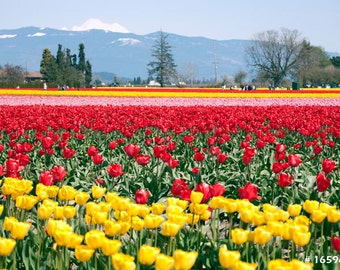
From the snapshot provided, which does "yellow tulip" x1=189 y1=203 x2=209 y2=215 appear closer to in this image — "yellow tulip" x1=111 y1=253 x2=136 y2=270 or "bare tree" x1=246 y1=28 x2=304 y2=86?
"yellow tulip" x1=111 y1=253 x2=136 y2=270

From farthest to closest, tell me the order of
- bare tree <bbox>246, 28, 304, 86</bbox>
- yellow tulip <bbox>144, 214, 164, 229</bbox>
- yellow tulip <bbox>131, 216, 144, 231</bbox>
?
bare tree <bbox>246, 28, 304, 86</bbox> → yellow tulip <bbox>131, 216, 144, 231</bbox> → yellow tulip <bbox>144, 214, 164, 229</bbox>

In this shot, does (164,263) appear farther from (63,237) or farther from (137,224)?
(137,224)

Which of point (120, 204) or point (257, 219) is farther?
point (120, 204)

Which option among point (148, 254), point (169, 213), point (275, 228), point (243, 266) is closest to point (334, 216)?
point (275, 228)

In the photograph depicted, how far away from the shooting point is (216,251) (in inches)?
154

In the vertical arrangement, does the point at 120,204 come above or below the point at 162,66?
below

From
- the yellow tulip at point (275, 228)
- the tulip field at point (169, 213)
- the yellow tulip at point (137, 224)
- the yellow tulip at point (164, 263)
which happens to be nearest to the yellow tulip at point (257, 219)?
the tulip field at point (169, 213)

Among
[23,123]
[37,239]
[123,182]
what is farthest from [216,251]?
[23,123]

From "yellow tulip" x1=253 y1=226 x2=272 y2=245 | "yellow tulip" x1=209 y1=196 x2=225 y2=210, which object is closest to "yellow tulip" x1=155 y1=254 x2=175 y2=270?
"yellow tulip" x1=253 y1=226 x2=272 y2=245

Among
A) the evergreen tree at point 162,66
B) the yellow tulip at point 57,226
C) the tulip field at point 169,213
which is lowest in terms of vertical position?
the tulip field at point 169,213

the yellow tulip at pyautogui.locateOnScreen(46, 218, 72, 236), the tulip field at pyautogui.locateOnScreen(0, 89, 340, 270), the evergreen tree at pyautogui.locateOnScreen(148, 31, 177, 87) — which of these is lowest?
the tulip field at pyautogui.locateOnScreen(0, 89, 340, 270)

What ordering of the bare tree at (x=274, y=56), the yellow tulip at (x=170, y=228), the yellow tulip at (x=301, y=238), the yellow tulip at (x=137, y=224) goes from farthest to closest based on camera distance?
→ the bare tree at (x=274, y=56), the yellow tulip at (x=137, y=224), the yellow tulip at (x=170, y=228), the yellow tulip at (x=301, y=238)

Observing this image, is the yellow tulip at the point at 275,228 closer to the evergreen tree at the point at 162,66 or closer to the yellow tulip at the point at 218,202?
the yellow tulip at the point at 218,202

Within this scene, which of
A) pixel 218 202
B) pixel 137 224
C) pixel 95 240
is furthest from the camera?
pixel 218 202
